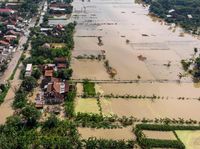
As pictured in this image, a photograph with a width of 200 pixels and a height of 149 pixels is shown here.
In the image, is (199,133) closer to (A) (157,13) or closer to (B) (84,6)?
(A) (157,13)

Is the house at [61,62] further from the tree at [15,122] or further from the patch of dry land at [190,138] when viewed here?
the patch of dry land at [190,138]

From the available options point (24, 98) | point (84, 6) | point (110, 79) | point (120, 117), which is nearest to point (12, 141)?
point (24, 98)

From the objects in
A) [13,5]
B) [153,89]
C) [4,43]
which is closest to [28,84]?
[4,43]

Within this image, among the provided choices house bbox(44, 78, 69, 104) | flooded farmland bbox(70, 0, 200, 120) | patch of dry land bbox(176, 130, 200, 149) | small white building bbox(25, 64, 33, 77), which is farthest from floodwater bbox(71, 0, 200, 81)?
patch of dry land bbox(176, 130, 200, 149)

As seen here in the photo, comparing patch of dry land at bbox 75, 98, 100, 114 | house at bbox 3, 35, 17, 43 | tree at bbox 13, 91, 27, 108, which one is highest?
house at bbox 3, 35, 17, 43

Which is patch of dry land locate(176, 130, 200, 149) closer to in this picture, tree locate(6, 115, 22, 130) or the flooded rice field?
the flooded rice field

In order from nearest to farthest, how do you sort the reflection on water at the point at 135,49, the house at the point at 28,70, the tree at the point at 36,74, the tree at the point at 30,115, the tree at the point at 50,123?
the tree at the point at 50,123 → the tree at the point at 30,115 → the reflection on water at the point at 135,49 → the tree at the point at 36,74 → the house at the point at 28,70

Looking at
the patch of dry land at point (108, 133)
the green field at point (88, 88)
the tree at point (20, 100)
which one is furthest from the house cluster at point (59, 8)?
the patch of dry land at point (108, 133)
